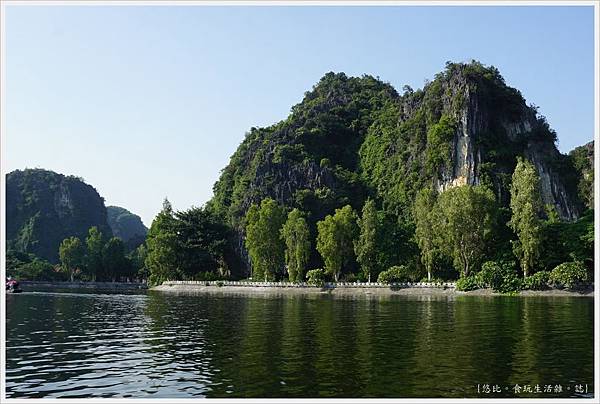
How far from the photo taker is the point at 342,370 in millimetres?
19891

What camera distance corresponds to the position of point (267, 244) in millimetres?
103312

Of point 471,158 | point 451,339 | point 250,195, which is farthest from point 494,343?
point 250,195

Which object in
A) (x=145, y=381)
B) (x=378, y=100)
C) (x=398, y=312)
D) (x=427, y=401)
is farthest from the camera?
(x=378, y=100)

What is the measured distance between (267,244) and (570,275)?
4995 centimetres

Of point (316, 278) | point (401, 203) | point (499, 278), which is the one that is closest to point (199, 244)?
point (316, 278)

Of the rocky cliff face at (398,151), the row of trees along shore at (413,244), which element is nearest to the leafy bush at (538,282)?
the row of trees along shore at (413,244)

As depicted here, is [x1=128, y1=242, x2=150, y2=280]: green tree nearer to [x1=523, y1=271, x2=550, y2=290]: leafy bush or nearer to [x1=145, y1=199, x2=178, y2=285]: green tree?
[x1=145, y1=199, x2=178, y2=285]: green tree

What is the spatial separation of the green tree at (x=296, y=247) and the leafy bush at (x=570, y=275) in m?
40.1

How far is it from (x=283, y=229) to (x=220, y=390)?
85.4m

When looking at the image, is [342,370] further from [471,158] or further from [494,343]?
[471,158]

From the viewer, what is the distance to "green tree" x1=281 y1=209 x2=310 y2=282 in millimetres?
98256

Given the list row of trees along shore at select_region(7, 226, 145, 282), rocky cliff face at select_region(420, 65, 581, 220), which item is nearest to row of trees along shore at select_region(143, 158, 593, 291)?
rocky cliff face at select_region(420, 65, 581, 220)

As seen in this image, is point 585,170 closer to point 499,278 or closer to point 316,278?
point 499,278

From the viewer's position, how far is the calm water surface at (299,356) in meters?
17.6
